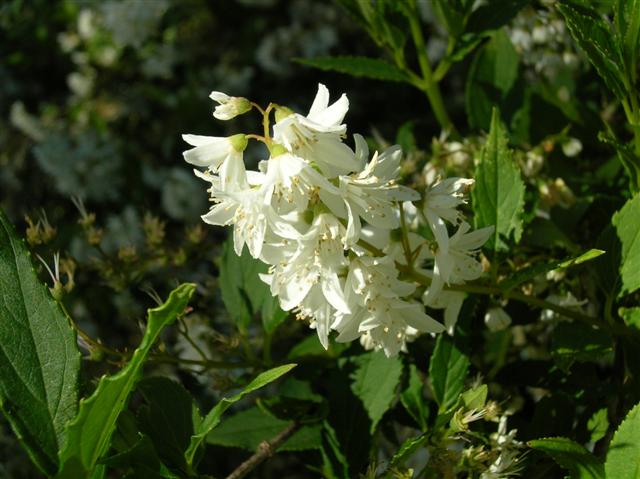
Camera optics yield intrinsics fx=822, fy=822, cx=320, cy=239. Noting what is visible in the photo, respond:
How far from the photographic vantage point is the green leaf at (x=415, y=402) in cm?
167

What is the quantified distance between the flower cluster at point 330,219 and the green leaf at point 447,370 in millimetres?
141

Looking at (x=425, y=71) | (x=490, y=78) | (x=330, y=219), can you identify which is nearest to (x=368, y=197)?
(x=330, y=219)

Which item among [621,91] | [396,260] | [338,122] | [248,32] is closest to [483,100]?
[621,91]

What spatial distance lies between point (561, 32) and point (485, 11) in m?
0.58

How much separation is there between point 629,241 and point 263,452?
0.80 meters

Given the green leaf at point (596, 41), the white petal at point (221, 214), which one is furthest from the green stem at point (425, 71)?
the white petal at point (221, 214)

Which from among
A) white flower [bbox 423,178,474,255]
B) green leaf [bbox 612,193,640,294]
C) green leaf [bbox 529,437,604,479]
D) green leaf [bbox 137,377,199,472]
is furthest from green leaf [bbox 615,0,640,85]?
green leaf [bbox 137,377,199,472]

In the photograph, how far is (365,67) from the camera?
212 centimetres

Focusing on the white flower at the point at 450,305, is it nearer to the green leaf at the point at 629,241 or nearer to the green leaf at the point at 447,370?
the green leaf at the point at 447,370

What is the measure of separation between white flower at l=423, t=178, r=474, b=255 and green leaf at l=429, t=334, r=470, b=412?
262 mm

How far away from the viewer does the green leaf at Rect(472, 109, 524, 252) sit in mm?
1550

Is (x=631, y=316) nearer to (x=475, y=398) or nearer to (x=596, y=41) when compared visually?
(x=475, y=398)

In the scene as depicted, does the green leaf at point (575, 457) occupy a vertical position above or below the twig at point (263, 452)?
above

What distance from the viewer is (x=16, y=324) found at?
4.21 ft
